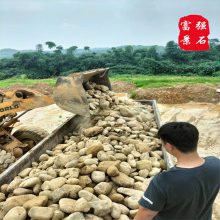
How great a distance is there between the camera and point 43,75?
30.5 meters

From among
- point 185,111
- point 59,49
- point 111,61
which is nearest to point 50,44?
point 59,49

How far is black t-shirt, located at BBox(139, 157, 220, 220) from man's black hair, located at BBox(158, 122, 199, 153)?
0.42ft

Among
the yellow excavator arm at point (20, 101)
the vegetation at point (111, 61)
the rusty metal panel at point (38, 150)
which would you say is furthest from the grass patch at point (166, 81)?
the yellow excavator arm at point (20, 101)

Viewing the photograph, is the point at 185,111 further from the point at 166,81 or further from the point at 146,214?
the point at 146,214

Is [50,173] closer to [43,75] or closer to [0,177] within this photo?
[0,177]

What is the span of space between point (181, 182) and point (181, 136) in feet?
0.86

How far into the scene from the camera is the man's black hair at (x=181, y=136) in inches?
87.3

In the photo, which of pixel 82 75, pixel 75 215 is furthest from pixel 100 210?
pixel 82 75

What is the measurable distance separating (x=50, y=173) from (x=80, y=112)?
5.85 ft

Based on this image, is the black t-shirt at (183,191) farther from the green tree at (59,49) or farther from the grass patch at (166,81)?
the green tree at (59,49)

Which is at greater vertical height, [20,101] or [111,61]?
[20,101]

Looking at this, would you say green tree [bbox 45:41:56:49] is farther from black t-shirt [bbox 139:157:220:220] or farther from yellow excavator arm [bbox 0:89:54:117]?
black t-shirt [bbox 139:157:220:220]

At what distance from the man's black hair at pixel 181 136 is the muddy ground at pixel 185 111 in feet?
18.2

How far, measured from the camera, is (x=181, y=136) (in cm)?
221
